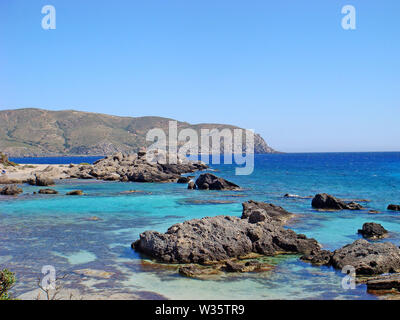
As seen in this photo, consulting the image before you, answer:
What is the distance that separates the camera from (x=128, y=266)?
15.5 metres

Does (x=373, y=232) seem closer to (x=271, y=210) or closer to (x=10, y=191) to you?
(x=271, y=210)

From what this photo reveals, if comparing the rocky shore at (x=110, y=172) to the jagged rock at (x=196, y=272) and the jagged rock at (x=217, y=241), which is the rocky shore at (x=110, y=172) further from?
the jagged rock at (x=196, y=272)

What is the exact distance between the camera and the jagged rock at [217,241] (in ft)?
53.9

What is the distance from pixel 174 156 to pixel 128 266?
70.4 meters

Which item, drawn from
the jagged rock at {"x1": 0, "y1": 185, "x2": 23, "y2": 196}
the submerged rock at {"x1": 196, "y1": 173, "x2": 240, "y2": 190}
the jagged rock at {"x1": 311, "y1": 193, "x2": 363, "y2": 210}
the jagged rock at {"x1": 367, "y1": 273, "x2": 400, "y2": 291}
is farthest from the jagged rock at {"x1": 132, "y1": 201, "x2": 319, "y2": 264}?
the submerged rock at {"x1": 196, "y1": 173, "x2": 240, "y2": 190}

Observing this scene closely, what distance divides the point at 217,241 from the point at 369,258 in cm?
633

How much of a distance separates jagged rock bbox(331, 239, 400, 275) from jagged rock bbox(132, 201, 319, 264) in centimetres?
240

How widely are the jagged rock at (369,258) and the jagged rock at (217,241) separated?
2400mm

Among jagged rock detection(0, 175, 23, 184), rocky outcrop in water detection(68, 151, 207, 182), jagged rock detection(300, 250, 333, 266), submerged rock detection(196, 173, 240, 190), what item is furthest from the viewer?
rocky outcrop in water detection(68, 151, 207, 182)

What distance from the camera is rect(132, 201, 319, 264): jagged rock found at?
1642cm

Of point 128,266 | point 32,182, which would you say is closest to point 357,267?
point 128,266

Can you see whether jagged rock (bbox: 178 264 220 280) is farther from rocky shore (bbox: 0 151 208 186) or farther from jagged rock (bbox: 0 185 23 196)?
rocky shore (bbox: 0 151 208 186)

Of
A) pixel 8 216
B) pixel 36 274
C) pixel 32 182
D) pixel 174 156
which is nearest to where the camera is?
pixel 36 274
